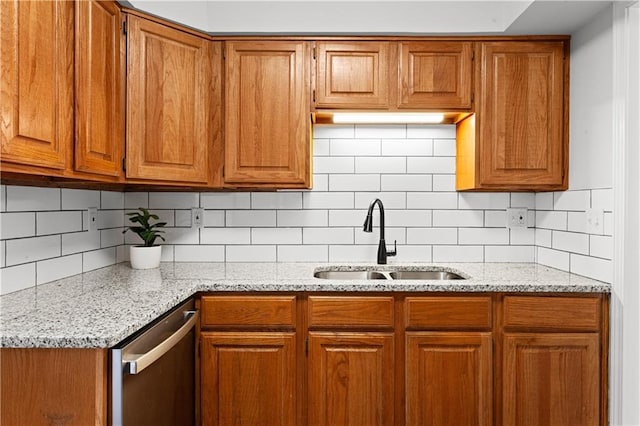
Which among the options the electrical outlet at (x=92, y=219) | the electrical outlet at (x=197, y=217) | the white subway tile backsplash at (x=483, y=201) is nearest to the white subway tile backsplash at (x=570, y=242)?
the white subway tile backsplash at (x=483, y=201)

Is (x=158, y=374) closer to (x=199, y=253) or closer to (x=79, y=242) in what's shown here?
(x=79, y=242)

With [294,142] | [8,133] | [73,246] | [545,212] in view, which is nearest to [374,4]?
[294,142]

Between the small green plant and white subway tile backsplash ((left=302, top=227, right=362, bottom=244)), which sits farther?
white subway tile backsplash ((left=302, top=227, right=362, bottom=244))

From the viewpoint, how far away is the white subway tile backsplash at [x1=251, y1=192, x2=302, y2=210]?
99.5 inches

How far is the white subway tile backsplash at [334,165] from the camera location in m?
2.52

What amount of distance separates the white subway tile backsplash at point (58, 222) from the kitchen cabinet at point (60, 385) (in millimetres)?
822

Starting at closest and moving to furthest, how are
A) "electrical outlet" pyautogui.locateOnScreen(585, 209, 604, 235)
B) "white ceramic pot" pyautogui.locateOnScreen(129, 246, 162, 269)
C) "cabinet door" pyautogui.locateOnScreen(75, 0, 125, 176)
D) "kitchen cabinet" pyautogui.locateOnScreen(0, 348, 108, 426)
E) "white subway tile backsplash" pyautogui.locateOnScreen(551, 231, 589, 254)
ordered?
"kitchen cabinet" pyautogui.locateOnScreen(0, 348, 108, 426), "cabinet door" pyautogui.locateOnScreen(75, 0, 125, 176), "electrical outlet" pyautogui.locateOnScreen(585, 209, 604, 235), "white subway tile backsplash" pyautogui.locateOnScreen(551, 231, 589, 254), "white ceramic pot" pyautogui.locateOnScreen(129, 246, 162, 269)

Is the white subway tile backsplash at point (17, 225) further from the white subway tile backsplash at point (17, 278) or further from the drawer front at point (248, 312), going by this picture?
the drawer front at point (248, 312)

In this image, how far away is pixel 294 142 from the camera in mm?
2191

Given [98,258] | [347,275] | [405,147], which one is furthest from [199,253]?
[405,147]

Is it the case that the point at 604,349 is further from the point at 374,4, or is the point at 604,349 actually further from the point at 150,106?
the point at 150,106

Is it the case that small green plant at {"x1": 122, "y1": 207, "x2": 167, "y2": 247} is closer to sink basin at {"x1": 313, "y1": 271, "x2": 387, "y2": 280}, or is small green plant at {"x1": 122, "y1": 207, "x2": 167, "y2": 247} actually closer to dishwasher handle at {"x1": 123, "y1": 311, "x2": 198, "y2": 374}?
dishwasher handle at {"x1": 123, "y1": 311, "x2": 198, "y2": 374}

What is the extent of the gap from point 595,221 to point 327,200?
1346 millimetres

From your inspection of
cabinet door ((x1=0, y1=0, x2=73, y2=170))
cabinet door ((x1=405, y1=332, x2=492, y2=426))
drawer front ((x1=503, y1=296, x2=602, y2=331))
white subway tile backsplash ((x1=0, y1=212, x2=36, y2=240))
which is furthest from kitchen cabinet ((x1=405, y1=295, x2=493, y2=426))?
white subway tile backsplash ((x1=0, y1=212, x2=36, y2=240))
